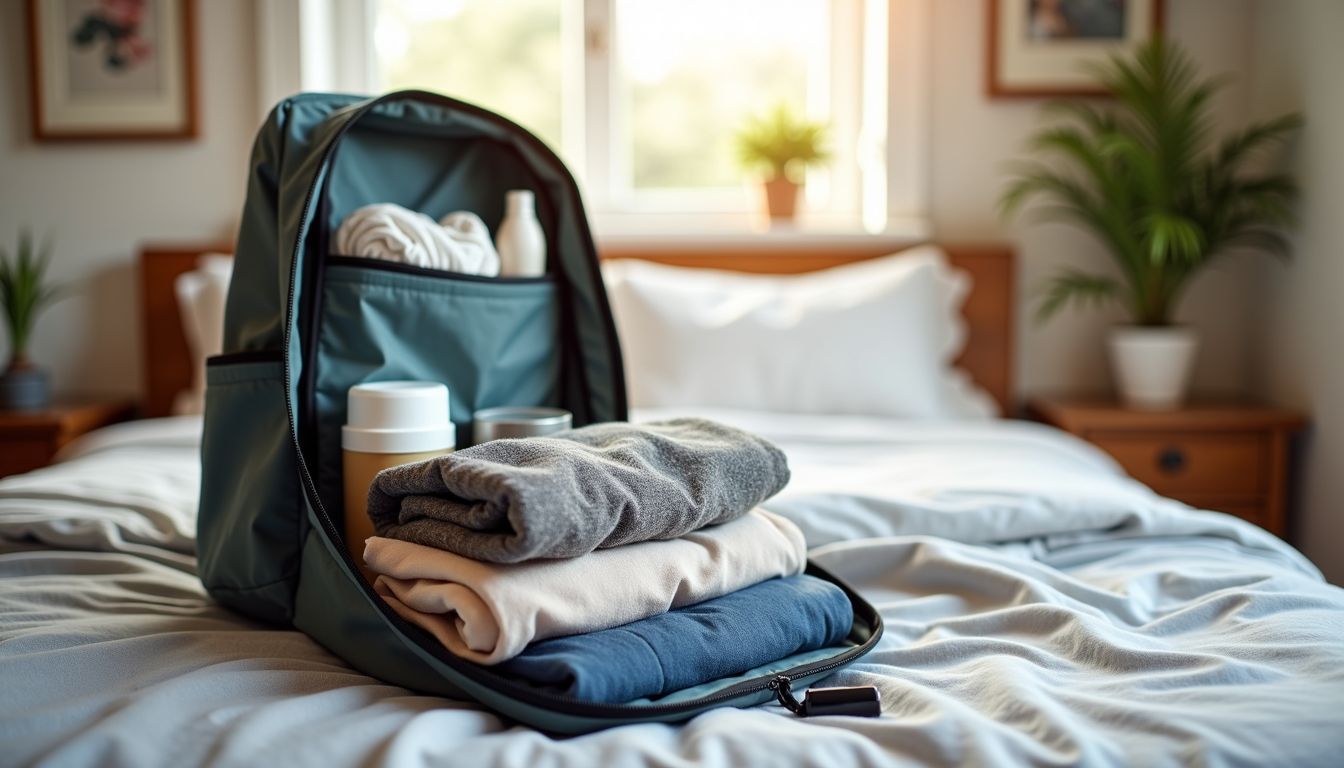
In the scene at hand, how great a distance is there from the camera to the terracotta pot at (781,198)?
2801 mm

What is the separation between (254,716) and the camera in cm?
83

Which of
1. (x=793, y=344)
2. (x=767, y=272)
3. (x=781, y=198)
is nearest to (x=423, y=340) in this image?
(x=793, y=344)

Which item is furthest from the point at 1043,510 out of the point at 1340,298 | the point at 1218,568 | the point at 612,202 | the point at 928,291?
the point at 612,202

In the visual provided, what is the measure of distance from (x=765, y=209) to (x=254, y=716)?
2192mm

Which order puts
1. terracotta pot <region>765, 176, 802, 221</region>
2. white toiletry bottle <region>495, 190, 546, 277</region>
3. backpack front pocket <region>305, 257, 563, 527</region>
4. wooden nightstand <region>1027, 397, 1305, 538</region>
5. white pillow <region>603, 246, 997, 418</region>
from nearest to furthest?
backpack front pocket <region>305, 257, 563, 527</region>, white toiletry bottle <region>495, 190, 546, 277</region>, white pillow <region>603, 246, 997, 418</region>, wooden nightstand <region>1027, 397, 1305, 538</region>, terracotta pot <region>765, 176, 802, 221</region>

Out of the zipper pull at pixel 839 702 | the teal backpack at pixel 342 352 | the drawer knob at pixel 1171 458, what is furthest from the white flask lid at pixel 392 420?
the drawer knob at pixel 1171 458

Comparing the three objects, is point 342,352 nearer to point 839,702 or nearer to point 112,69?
point 839,702

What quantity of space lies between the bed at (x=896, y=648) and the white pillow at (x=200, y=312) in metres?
0.68

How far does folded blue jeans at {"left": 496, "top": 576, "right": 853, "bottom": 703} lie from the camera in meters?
0.83

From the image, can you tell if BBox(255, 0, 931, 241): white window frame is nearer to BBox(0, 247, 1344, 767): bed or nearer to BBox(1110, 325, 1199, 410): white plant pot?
BBox(1110, 325, 1199, 410): white plant pot

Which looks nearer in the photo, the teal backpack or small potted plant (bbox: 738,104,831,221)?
the teal backpack

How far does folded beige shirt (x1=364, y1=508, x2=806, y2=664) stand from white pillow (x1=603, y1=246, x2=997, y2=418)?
4.15ft

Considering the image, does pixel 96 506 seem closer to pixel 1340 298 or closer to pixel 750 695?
pixel 750 695

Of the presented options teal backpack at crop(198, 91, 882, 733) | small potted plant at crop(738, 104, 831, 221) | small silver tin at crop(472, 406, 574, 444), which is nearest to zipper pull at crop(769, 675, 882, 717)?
teal backpack at crop(198, 91, 882, 733)
